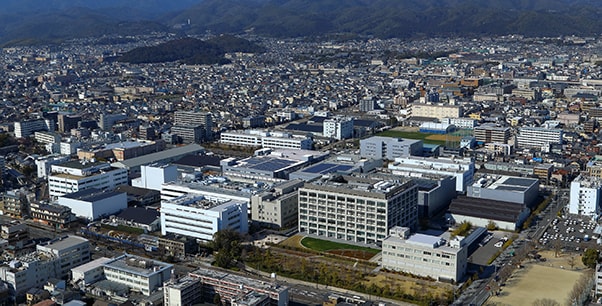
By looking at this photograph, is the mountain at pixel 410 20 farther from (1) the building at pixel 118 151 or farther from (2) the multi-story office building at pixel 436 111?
(1) the building at pixel 118 151

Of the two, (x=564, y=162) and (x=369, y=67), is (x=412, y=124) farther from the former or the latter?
(x=369, y=67)

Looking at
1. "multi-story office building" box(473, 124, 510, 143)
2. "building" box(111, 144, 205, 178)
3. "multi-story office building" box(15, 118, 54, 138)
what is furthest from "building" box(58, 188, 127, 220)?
"multi-story office building" box(473, 124, 510, 143)

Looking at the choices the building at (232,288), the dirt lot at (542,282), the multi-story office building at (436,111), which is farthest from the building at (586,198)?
the multi-story office building at (436,111)

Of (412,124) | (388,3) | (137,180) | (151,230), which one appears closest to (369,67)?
(412,124)

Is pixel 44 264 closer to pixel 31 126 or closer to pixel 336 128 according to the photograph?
pixel 336 128

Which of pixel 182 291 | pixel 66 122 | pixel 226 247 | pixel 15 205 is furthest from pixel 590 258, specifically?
pixel 66 122

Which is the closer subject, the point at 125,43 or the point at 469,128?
the point at 469,128
